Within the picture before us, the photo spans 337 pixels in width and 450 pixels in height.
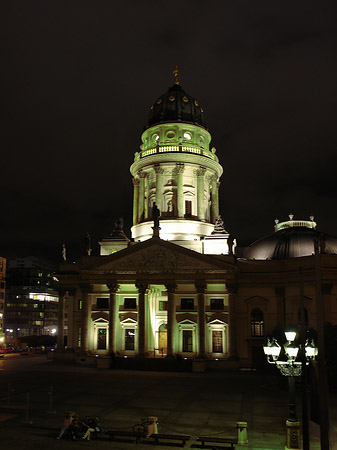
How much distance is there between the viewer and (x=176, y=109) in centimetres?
6944

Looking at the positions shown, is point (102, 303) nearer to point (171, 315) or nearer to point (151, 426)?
point (171, 315)

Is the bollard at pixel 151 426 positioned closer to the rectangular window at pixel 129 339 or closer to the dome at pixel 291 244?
the rectangular window at pixel 129 339

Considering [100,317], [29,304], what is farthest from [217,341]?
[29,304]

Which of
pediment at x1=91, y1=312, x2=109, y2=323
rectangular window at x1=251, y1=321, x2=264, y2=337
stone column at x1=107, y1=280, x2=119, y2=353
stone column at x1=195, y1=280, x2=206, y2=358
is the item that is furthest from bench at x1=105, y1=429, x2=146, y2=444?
rectangular window at x1=251, y1=321, x2=264, y2=337

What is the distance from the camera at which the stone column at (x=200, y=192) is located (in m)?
64.3

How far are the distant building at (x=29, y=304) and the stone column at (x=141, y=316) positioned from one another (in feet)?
243

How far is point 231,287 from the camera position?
51.2m

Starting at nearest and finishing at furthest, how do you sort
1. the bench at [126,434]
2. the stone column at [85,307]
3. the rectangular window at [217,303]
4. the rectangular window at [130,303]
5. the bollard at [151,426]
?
1. the bench at [126,434]
2. the bollard at [151,426]
3. the rectangular window at [217,303]
4. the stone column at [85,307]
5. the rectangular window at [130,303]

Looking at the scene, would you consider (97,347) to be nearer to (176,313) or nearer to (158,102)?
(176,313)

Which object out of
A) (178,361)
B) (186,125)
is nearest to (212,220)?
(186,125)

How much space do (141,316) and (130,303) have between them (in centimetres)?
421

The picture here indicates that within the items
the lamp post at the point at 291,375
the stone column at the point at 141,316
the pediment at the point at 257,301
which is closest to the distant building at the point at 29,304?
the stone column at the point at 141,316

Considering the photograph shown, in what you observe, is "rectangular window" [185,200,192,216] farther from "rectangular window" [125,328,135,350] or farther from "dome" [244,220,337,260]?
"rectangular window" [125,328,135,350]

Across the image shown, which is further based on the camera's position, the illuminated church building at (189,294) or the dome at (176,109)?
the dome at (176,109)
